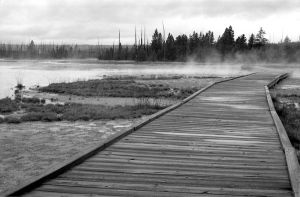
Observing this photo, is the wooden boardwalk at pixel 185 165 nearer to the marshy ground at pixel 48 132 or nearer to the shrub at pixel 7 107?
the marshy ground at pixel 48 132

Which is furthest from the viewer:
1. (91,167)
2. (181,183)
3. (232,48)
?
(232,48)

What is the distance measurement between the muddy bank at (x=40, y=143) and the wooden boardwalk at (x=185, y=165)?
3.93 ft

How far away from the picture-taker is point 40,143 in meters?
8.86

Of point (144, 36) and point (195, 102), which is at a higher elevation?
point (144, 36)

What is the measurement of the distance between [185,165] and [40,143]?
16.1 ft

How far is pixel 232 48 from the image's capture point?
88.8m

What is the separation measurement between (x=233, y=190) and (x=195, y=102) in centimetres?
758

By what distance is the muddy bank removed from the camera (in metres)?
6.65

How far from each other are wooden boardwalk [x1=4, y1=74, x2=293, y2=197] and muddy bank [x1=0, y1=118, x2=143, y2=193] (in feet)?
3.93

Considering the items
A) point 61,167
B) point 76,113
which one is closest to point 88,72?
point 76,113

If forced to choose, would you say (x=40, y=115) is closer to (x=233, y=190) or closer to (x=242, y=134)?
(x=242, y=134)

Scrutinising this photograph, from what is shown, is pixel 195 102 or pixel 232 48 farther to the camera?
pixel 232 48

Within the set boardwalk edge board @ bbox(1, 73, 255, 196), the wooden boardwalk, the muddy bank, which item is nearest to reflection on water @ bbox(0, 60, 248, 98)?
the muddy bank

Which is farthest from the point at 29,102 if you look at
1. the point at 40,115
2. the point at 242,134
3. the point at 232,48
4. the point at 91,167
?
the point at 232,48
